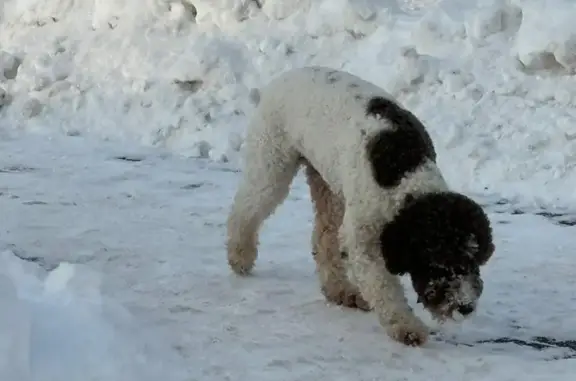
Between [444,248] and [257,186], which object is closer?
[444,248]

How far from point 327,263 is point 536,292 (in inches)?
44.2

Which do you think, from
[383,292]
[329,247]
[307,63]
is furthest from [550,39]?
[383,292]

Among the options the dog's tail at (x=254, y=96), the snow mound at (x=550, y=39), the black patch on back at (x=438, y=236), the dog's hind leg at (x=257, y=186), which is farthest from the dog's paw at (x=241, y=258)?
the snow mound at (x=550, y=39)

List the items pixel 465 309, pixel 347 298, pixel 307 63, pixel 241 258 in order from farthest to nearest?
pixel 307 63 → pixel 241 258 → pixel 347 298 → pixel 465 309

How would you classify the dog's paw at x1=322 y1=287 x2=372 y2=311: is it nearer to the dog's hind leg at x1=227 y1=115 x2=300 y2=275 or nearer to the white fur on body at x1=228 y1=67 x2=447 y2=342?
the white fur on body at x1=228 y1=67 x2=447 y2=342

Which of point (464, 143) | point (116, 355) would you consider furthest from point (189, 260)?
point (464, 143)

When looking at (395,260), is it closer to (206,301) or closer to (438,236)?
(438,236)

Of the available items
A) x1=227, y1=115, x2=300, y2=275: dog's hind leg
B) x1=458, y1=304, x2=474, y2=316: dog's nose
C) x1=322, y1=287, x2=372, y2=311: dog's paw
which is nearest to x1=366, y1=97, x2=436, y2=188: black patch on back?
x1=458, y1=304, x2=474, y2=316: dog's nose

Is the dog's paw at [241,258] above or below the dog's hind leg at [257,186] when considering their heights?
below

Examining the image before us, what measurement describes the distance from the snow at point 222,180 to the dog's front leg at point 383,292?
0.07m

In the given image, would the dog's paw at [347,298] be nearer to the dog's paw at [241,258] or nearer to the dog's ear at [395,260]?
the dog's paw at [241,258]

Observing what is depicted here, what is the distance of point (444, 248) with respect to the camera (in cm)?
402

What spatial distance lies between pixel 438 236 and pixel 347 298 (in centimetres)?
101

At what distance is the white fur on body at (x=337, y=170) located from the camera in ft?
14.2
